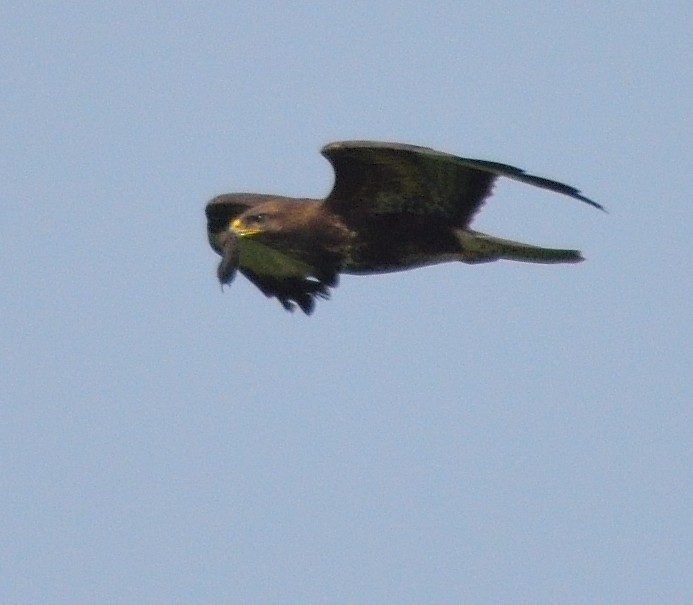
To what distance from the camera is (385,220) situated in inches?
417

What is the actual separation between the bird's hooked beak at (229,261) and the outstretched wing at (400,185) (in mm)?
877

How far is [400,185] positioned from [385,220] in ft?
0.90

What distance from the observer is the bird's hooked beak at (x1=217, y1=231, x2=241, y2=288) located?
439 inches

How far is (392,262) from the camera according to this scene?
35.0 feet

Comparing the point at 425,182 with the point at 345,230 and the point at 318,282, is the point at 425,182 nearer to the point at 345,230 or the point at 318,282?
the point at 345,230

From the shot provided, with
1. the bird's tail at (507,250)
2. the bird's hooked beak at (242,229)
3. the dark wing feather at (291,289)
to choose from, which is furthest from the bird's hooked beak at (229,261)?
the bird's tail at (507,250)

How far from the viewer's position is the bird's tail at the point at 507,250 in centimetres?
1057

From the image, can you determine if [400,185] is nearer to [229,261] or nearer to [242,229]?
[242,229]

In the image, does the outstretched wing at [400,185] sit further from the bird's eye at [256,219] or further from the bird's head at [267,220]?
the bird's eye at [256,219]

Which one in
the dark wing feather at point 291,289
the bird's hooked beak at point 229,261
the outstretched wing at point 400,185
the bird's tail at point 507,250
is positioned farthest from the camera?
the dark wing feather at point 291,289

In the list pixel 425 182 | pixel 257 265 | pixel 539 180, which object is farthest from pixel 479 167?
pixel 257 265

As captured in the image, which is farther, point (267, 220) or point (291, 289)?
point (291, 289)

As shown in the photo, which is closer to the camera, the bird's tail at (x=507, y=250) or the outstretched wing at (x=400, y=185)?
the outstretched wing at (x=400, y=185)

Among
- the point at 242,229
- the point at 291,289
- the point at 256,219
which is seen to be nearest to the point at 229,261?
the point at 242,229
